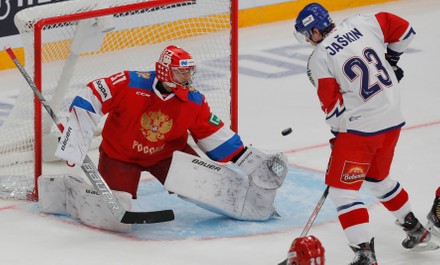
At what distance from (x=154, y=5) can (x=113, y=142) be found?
3.20 feet

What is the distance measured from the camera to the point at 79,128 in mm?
5906

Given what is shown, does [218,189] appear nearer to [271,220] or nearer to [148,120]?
[271,220]

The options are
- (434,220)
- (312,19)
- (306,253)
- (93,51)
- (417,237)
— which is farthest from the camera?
(93,51)

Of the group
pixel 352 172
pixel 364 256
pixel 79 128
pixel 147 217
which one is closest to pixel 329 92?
pixel 352 172

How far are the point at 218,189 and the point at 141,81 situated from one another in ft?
1.96

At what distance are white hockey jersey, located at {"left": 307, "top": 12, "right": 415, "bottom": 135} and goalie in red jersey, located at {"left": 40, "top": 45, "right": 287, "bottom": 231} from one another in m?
0.67

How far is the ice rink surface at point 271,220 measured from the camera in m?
5.70

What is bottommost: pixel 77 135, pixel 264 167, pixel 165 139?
pixel 264 167

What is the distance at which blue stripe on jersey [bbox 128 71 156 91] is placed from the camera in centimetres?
596

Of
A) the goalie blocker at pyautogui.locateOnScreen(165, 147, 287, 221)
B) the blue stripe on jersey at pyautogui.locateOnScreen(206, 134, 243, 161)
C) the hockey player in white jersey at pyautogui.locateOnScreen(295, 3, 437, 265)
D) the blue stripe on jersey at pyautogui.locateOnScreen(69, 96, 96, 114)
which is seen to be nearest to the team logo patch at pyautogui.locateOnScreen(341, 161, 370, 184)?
the hockey player in white jersey at pyautogui.locateOnScreen(295, 3, 437, 265)

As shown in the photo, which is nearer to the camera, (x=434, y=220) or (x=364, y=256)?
(x=364, y=256)

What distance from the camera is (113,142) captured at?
241 inches

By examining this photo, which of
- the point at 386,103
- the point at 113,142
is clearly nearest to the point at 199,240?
the point at 113,142

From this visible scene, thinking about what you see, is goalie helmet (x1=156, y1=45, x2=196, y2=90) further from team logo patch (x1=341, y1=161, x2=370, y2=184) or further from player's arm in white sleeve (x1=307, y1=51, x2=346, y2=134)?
team logo patch (x1=341, y1=161, x2=370, y2=184)
